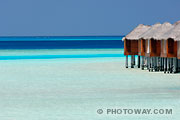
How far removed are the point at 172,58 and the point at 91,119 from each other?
633 inches

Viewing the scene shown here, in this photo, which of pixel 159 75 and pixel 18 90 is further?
pixel 159 75

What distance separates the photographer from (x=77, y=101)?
19.0 m

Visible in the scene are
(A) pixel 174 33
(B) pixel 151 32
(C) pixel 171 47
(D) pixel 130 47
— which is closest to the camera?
(A) pixel 174 33

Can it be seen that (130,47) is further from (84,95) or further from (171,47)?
(84,95)

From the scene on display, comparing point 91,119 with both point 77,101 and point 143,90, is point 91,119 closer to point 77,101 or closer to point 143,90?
point 77,101

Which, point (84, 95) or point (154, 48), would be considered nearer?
point (84, 95)

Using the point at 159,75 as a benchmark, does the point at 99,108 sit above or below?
above

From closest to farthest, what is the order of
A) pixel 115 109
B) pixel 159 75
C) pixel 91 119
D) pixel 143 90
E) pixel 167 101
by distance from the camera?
pixel 91 119
pixel 115 109
pixel 167 101
pixel 143 90
pixel 159 75

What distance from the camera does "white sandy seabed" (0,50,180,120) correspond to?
53.0 ft

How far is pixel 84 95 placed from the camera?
814 inches

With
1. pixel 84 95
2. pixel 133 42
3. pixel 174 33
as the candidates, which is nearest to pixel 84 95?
Answer: pixel 84 95

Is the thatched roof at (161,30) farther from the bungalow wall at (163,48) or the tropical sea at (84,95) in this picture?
the tropical sea at (84,95)

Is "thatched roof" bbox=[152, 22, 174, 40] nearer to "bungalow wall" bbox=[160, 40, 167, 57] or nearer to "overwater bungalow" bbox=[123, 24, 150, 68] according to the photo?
"bungalow wall" bbox=[160, 40, 167, 57]

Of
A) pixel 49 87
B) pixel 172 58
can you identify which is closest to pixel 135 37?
pixel 172 58
